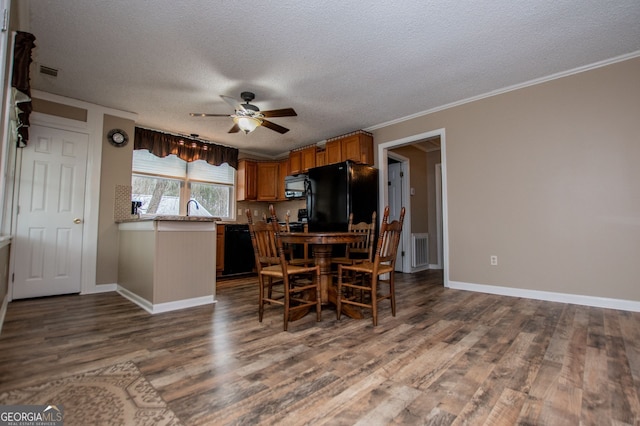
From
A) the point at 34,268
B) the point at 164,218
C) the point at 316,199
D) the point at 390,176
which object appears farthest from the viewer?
the point at 390,176

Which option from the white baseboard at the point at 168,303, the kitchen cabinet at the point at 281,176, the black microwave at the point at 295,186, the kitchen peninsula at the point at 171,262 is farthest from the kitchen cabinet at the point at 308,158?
the white baseboard at the point at 168,303

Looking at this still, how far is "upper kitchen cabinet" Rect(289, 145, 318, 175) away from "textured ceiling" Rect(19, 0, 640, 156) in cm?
145

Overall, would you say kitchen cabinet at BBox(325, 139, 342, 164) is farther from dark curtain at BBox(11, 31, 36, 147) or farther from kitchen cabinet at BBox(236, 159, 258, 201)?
dark curtain at BBox(11, 31, 36, 147)

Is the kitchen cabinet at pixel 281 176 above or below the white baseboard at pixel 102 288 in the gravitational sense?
above

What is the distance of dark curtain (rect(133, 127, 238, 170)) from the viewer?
14.9ft

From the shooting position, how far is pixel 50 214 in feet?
11.3

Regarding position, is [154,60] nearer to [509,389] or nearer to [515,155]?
[509,389]

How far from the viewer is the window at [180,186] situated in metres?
4.66

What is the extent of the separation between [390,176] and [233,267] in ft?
11.2

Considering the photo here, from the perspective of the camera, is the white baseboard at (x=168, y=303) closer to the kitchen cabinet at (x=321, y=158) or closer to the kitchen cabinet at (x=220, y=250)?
the kitchen cabinet at (x=220, y=250)

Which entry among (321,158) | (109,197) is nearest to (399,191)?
(321,158)

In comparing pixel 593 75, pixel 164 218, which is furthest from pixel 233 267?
pixel 593 75

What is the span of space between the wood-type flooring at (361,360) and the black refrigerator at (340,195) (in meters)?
1.78

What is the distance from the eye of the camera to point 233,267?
4.94 meters
